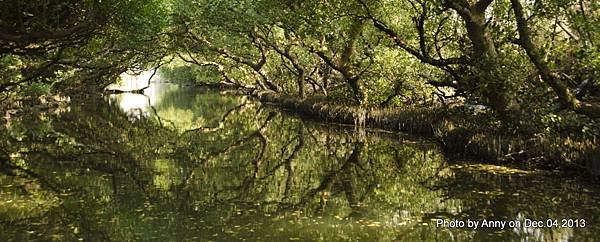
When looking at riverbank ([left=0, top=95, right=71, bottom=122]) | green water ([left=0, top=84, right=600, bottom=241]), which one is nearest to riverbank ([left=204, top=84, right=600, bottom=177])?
green water ([left=0, top=84, right=600, bottom=241])

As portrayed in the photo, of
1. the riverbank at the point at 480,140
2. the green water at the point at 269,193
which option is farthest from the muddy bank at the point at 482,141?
the green water at the point at 269,193

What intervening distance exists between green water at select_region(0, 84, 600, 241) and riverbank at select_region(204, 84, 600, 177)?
0.58m

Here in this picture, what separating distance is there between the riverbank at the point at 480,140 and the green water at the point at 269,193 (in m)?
0.58

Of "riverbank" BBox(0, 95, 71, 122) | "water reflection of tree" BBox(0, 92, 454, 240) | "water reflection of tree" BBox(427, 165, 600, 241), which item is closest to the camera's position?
"water reflection of tree" BBox(427, 165, 600, 241)

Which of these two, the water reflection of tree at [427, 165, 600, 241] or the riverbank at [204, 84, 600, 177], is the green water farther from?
the riverbank at [204, 84, 600, 177]

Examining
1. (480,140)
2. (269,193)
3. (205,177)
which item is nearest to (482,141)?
(480,140)

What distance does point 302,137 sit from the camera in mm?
21375

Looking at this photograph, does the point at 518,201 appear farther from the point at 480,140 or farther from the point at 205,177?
the point at 205,177

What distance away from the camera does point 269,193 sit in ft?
36.8

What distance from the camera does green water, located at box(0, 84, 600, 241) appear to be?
A: 841cm

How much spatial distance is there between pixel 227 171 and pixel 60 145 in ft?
26.1

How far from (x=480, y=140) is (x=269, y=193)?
6.60 meters

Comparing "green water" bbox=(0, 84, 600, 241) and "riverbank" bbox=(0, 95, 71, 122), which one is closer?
"green water" bbox=(0, 84, 600, 241)

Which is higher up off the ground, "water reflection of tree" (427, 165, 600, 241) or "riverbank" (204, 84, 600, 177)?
"riverbank" (204, 84, 600, 177)
